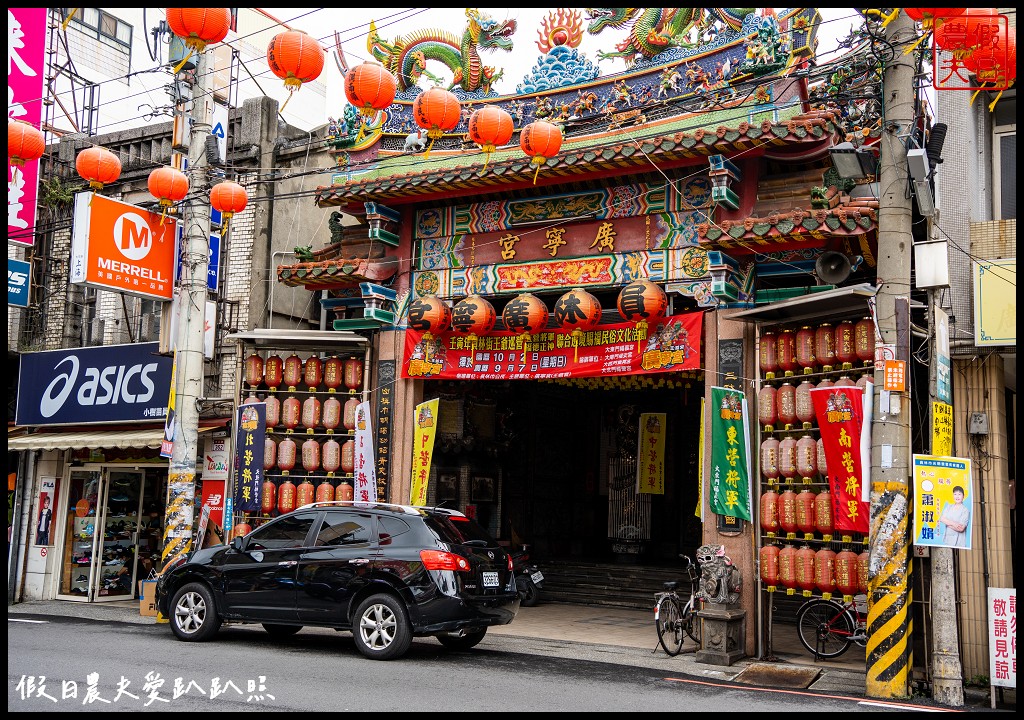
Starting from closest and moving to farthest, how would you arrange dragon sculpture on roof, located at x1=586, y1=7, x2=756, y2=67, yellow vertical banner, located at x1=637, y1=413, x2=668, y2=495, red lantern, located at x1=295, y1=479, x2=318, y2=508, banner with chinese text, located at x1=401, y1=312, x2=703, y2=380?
banner with chinese text, located at x1=401, y1=312, x2=703, y2=380, dragon sculpture on roof, located at x1=586, y1=7, x2=756, y2=67, red lantern, located at x1=295, y1=479, x2=318, y2=508, yellow vertical banner, located at x1=637, y1=413, x2=668, y2=495

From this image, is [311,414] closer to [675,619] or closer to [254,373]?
[254,373]

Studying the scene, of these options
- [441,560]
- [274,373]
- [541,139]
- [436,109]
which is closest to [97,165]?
[274,373]

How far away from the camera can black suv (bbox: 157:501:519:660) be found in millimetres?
10703

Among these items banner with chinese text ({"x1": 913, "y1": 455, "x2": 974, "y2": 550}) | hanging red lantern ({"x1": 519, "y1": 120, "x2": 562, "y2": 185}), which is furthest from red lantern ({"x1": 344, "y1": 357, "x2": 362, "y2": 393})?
banner with chinese text ({"x1": 913, "y1": 455, "x2": 974, "y2": 550})

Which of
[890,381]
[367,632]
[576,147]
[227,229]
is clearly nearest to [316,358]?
[227,229]

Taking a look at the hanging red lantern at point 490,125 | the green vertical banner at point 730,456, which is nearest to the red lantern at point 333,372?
the hanging red lantern at point 490,125

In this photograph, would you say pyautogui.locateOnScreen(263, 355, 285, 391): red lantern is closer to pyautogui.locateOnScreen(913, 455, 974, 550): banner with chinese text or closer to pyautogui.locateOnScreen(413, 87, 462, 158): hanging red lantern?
pyautogui.locateOnScreen(413, 87, 462, 158): hanging red lantern

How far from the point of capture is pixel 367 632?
10.9 m

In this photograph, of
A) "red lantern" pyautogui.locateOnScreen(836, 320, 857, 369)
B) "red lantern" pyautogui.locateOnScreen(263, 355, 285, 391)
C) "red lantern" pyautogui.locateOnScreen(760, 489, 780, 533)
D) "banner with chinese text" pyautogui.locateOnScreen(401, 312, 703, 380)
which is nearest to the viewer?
"red lantern" pyautogui.locateOnScreen(836, 320, 857, 369)

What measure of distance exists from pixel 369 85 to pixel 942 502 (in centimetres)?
793

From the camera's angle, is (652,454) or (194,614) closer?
(194,614)

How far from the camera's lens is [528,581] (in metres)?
17.5

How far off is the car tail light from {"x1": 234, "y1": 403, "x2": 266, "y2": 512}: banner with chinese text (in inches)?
251

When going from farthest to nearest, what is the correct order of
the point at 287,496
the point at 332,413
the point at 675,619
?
the point at 332,413 < the point at 287,496 < the point at 675,619
